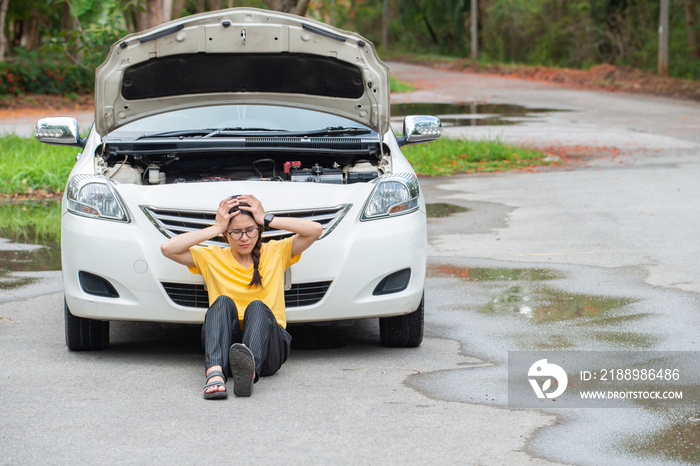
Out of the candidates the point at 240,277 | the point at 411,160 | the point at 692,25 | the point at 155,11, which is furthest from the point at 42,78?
the point at 240,277

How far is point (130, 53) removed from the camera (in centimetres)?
644

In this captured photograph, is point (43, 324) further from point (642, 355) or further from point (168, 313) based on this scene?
point (642, 355)

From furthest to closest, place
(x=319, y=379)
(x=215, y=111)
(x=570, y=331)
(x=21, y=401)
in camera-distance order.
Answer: (x=215, y=111)
(x=570, y=331)
(x=319, y=379)
(x=21, y=401)

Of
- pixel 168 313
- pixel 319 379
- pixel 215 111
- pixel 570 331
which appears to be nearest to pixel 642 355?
pixel 570 331

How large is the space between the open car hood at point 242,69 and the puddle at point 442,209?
14.7 ft

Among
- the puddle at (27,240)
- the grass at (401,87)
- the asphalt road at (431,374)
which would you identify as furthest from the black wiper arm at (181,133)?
the grass at (401,87)

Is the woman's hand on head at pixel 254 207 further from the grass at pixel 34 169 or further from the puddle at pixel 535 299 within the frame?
the grass at pixel 34 169

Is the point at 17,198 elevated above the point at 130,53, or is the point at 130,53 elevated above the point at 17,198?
the point at 130,53

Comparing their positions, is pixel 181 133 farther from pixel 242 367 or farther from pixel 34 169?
pixel 34 169

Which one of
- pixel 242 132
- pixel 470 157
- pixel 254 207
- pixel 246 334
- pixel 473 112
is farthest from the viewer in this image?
pixel 473 112

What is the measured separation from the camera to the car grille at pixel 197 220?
5602mm

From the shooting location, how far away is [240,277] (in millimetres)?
5453

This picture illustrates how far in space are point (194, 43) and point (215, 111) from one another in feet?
2.02

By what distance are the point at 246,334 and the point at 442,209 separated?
22.2 feet
